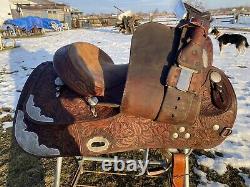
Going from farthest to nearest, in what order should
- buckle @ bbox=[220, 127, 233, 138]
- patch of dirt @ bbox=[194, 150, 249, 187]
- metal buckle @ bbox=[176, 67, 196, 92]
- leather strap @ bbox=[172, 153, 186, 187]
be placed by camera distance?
patch of dirt @ bbox=[194, 150, 249, 187]
leather strap @ bbox=[172, 153, 186, 187]
buckle @ bbox=[220, 127, 233, 138]
metal buckle @ bbox=[176, 67, 196, 92]

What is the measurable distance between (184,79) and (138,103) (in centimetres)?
23

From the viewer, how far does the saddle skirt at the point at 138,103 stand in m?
1.09

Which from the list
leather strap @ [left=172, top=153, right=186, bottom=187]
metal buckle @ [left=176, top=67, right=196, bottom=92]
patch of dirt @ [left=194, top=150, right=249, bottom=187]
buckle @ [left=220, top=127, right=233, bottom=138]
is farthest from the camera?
patch of dirt @ [left=194, top=150, right=249, bottom=187]

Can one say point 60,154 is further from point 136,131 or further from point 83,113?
point 136,131

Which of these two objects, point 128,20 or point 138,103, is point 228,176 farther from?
point 128,20

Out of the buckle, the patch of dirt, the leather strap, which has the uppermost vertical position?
the buckle

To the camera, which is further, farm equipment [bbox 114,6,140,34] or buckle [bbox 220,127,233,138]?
farm equipment [bbox 114,6,140,34]

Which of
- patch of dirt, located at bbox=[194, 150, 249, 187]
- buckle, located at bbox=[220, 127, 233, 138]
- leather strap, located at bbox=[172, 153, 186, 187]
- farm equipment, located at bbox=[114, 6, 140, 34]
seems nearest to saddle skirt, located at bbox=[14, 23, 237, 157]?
buckle, located at bbox=[220, 127, 233, 138]

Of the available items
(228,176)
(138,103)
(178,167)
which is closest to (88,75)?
(138,103)

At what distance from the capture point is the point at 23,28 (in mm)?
22141

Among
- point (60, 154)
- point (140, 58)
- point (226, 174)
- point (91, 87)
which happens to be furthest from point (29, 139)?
point (226, 174)

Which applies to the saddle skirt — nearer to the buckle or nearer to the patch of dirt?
the buckle

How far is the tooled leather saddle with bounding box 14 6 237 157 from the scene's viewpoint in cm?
109

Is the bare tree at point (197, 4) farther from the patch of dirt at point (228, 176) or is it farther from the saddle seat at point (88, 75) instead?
the patch of dirt at point (228, 176)
